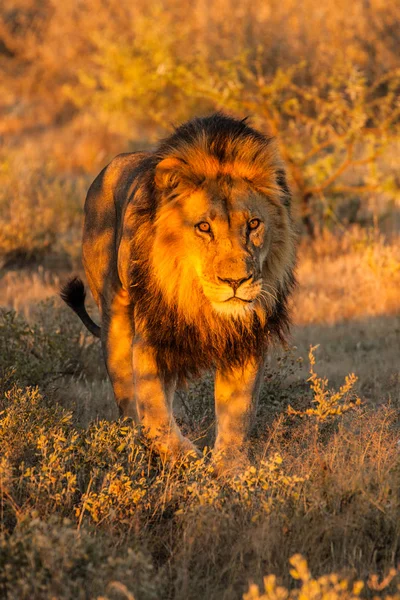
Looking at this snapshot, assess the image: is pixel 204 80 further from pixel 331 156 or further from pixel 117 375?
pixel 117 375

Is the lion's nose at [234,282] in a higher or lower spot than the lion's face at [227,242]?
lower

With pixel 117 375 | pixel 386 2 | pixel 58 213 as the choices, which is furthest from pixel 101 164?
pixel 117 375

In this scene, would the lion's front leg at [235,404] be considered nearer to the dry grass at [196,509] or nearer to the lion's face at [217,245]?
the dry grass at [196,509]

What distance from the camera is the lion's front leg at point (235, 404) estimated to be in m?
4.33

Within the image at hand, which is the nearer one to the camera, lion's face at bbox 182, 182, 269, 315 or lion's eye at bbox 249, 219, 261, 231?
lion's face at bbox 182, 182, 269, 315

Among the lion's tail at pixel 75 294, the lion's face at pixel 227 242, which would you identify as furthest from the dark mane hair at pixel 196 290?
the lion's tail at pixel 75 294

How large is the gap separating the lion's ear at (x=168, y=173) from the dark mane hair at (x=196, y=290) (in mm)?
22

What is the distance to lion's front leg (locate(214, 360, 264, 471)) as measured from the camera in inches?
170

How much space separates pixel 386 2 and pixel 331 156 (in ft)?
26.9

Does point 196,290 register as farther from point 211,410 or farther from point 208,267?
point 211,410

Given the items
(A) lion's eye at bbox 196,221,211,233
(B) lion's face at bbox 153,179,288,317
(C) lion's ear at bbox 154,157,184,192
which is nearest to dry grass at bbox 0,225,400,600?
(B) lion's face at bbox 153,179,288,317

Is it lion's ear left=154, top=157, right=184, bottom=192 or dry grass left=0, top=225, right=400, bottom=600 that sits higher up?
lion's ear left=154, top=157, right=184, bottom=192

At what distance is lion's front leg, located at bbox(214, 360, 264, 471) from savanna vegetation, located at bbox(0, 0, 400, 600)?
0.18m

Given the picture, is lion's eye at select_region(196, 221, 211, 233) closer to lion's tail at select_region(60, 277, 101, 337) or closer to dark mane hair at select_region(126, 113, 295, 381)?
dark mane hair at select_region(126, 113, 295, 381)
